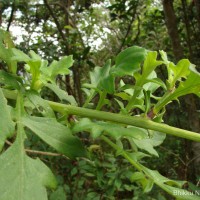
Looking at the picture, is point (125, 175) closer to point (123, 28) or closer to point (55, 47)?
point (55, 47)

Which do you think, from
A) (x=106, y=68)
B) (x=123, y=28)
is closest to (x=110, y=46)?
(x=123, y=28)

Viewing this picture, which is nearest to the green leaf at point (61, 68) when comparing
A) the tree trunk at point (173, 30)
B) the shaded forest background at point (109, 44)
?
the shaded forest background at point (109, 44)

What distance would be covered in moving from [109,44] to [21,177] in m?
4.24

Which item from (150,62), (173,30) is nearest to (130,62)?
(150,62)

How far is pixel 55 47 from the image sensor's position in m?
3.15

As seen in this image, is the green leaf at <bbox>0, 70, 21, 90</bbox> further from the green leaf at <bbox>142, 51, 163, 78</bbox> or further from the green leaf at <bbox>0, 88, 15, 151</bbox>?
the green leaf at <bbox>142, 51, 163, 78</bbox>

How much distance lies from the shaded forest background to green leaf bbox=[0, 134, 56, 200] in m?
1.21

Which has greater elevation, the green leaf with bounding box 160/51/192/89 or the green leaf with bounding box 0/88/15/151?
the green leaf with bounding box 160/51/192/89

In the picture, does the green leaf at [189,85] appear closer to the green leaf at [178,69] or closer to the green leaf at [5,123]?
the green leaf at [178,69]

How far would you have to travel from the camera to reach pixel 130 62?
0.55 meters

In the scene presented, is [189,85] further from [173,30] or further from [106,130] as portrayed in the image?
[173,30]

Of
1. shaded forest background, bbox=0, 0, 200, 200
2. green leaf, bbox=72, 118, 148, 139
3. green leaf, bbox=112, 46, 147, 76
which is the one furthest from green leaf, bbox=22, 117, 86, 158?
shaded forest background, bbox=0, 0, 200, 200

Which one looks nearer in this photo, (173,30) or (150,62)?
(150,62)

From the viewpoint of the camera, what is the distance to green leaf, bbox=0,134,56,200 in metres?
0.43
